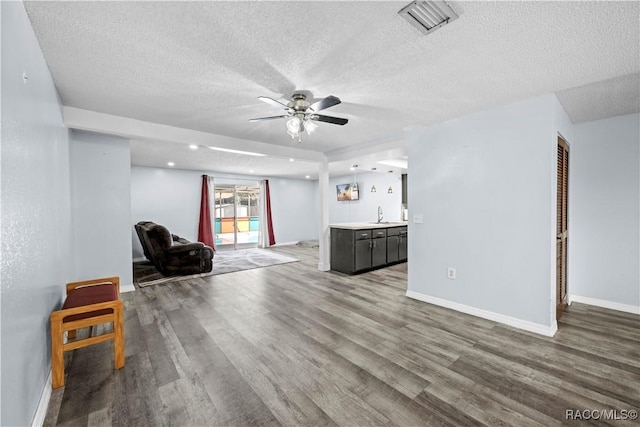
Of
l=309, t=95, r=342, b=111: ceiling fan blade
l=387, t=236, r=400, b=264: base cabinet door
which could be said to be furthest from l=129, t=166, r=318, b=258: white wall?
l=309, t=95, r=342, b=111: ceiling fan blade

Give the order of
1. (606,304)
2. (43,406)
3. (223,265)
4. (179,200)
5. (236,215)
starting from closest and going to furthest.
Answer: (43,406) < (606,304) < (223,265) < (179,200) < (236,215)

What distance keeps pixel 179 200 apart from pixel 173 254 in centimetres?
307

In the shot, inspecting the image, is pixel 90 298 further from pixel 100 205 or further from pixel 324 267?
pixel 324 267

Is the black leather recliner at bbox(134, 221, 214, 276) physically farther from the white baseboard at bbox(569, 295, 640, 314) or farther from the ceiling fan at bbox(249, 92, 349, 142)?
the white baseboard at bbox(569, 295, 640, 314)

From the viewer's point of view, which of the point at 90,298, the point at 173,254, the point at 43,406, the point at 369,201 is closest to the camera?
the point at 43,406

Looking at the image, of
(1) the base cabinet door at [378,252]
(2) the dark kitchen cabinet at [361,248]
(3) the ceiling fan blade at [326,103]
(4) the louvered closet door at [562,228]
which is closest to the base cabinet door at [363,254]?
(2) the dark kitchen cabinet at [361,248]

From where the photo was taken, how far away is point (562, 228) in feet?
10.4

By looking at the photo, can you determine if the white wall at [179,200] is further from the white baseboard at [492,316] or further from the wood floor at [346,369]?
the white baseboard at [492,316]

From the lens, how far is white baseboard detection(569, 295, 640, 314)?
3.15 meters

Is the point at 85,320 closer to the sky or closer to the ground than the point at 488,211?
closer to the ground

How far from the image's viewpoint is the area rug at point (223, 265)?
480 cm

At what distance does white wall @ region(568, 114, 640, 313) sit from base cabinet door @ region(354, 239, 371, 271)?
2881mm

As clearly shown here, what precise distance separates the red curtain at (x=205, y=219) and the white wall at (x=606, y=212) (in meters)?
7.79

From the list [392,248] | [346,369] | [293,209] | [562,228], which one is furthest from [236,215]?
[562,228]
